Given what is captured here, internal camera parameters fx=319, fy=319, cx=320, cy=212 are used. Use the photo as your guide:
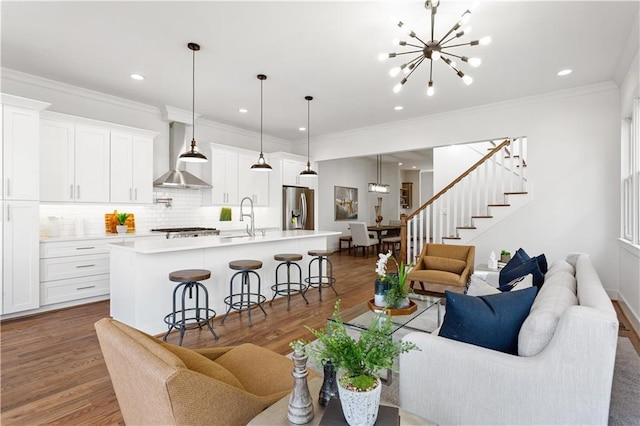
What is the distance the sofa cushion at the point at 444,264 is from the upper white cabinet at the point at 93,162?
178 inches

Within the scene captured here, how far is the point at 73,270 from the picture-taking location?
4211 millimetres

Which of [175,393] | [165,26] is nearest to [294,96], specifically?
[165,26]

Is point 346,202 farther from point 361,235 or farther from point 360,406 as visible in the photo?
point 360,406

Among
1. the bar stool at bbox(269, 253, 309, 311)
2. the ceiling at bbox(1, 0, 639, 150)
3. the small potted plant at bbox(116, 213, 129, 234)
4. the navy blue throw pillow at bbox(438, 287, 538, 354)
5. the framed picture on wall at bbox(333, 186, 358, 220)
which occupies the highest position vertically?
the ceiling at bbox(1, 0, 639, 150)

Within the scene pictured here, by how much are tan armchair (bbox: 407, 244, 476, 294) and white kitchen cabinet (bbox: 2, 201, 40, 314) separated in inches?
186

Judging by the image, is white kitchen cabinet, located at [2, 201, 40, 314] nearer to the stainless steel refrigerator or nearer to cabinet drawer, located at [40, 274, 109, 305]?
cabinet drawer, located at [40, 274, 109, 305]

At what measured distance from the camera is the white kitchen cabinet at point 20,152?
3.60 m

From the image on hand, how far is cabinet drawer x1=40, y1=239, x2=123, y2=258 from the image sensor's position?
3.98m

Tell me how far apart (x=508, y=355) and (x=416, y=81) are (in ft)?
12.6

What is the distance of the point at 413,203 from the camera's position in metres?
13.0

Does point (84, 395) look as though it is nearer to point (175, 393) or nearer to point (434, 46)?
point (175, 393)

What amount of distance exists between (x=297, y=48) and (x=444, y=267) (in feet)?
11.4

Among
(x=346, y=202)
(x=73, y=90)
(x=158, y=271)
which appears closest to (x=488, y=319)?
(x=158, y=271)

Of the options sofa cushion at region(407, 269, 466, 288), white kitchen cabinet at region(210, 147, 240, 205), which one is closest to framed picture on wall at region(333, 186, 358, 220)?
white kitchen cabinet at region(210, 147, 240, 205)
